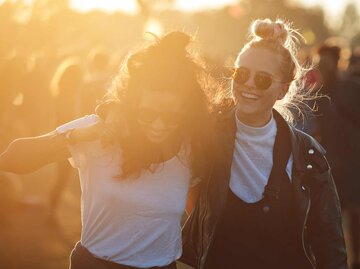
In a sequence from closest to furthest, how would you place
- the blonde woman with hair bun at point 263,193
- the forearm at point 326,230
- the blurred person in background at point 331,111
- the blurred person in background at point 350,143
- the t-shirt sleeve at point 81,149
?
the t-shirt sleeve at point 81,149, the blonde woman with hair bun at point 263,193, the forearm at point 326,230, the blurred person in background at point 331,111, the blurred person in background at point 350,143

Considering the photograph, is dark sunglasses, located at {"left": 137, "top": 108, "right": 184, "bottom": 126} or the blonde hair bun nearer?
dark sunglasses, located at {"left": 137, "top": 108, "right": 184, "bottom": 126}

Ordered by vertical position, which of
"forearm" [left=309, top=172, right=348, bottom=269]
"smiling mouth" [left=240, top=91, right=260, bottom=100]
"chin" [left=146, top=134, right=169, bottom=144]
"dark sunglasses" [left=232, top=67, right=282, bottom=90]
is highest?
"dark sunglasses" [left=232, top=67, right=282, bottom=90]

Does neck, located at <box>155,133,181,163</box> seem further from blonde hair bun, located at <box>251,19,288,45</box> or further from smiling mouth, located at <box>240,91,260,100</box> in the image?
blonde hair bun, located at <box>251,19,288,45</box>

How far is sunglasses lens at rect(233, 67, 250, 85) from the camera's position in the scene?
3.94 m

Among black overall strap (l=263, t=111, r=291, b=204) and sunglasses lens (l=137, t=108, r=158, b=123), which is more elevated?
sunglasses lens (l=137, t=108, r=158, b=123)

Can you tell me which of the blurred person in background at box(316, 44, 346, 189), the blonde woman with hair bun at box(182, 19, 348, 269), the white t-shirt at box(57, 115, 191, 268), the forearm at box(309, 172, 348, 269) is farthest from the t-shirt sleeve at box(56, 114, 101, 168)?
the blurred person in background at box(316, 44, 346, 189)

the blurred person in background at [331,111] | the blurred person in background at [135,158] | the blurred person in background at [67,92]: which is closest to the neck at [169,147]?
the blurred person in background at [135,158]

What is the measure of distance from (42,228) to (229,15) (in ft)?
278

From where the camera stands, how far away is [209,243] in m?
3.91

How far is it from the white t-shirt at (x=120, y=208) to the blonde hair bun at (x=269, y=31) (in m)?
1.09

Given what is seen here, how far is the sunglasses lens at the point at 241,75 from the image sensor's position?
3941 mm

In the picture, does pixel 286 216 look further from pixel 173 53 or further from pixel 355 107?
pixel 355 107

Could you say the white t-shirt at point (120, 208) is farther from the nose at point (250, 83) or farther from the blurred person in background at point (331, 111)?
the blurred person in background at point (331, 111)

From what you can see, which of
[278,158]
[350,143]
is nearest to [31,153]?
[278,158]
